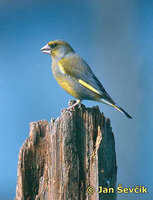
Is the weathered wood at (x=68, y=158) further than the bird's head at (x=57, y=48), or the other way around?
the bird's head at (x=57, y=48)

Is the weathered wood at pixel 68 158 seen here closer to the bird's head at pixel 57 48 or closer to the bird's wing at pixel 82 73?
the bird's wing at pixel 82 73

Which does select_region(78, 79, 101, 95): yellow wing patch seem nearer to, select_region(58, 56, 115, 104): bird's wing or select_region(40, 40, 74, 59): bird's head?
select_region(58, 56, 115, 104): bird's wing

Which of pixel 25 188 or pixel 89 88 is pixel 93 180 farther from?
pixel 89 88

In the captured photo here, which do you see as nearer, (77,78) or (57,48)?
(77,78)

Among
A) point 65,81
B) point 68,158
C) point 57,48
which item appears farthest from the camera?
point 57,48

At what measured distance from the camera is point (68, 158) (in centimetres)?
220

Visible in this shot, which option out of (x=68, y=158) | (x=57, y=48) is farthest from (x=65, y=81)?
(x=68, y=158)

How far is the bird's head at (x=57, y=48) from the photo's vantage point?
3499 millimetres

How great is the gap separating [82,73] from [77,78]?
0.07 metres

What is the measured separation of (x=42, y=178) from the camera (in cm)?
229

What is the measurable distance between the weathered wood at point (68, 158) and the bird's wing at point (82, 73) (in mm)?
647

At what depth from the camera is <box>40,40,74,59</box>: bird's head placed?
3499mm

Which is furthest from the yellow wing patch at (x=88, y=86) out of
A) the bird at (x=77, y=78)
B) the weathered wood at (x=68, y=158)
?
the weathered wood at (x=68, y=158)

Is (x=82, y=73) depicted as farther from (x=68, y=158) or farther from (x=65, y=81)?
(x=68, y=158)
